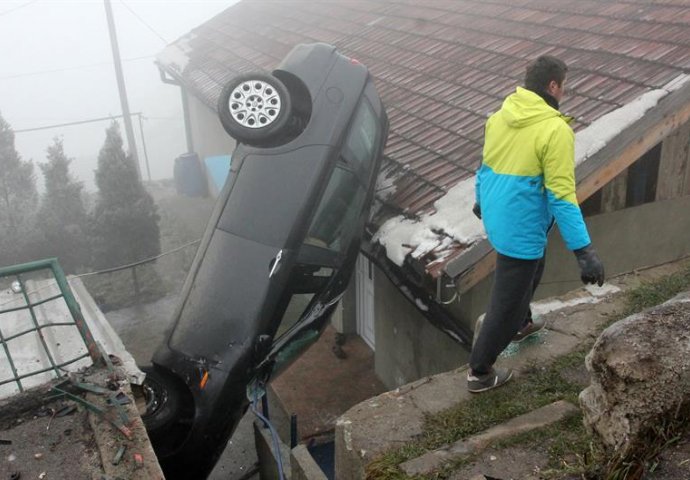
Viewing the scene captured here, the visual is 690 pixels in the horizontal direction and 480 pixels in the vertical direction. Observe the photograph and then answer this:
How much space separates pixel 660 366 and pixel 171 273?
11260 millimetres

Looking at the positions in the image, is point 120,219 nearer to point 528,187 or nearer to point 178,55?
point 178,55

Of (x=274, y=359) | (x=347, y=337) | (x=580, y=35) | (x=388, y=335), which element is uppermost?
(x=580, y=35)

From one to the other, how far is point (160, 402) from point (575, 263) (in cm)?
381

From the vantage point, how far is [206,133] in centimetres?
1545

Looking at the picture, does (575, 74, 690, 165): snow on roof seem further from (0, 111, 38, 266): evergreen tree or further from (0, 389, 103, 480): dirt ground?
(0, 111, 38, 266): evergreen tree

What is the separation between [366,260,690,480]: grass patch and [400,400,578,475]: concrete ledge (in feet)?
0.16

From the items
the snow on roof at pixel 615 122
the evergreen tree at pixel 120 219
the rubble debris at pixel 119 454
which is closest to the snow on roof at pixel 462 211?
the snow on roof at pixel 615 122

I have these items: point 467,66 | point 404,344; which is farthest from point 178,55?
point 404,344

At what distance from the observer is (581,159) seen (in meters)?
4.53

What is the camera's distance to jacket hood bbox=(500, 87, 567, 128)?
2.75 m

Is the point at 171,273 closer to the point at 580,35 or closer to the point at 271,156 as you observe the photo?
the point at 271,156

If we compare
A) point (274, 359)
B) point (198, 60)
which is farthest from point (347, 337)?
point (198, 60)

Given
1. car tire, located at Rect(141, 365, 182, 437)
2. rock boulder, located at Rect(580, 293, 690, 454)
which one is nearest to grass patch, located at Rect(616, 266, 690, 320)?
rock boulder, located at Rect(580, 293, 690, 454)

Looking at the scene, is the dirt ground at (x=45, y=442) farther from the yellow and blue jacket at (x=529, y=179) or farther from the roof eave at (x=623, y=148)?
the roof eave at (x=623, y=148)
